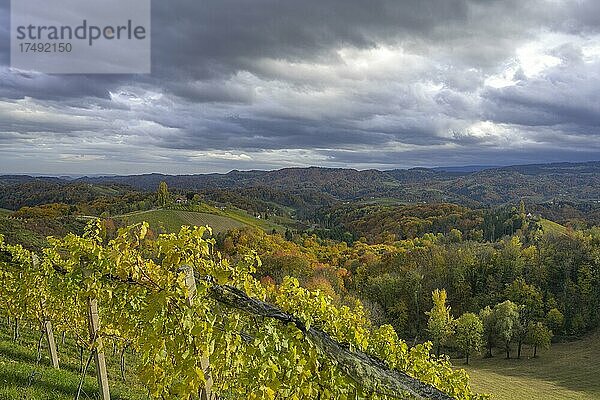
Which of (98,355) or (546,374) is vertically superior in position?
(98,355)

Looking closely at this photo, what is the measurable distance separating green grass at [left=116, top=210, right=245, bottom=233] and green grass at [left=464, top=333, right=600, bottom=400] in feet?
241

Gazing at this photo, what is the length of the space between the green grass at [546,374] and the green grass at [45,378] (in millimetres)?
28781

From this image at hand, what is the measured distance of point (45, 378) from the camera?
894 centimetres

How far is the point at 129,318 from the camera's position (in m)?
5.75

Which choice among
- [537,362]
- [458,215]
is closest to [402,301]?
[537,362]

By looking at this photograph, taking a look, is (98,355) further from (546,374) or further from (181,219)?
(181,219)

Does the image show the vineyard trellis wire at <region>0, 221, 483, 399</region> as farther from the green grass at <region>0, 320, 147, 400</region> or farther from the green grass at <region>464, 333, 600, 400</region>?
the green grass at <region>464, 333, 600, 400</region>

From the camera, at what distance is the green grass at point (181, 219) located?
4232 inches

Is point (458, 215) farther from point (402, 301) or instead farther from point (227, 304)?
point (227, 304)

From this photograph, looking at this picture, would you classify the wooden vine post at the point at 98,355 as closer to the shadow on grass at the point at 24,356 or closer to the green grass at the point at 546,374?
the shadow on grass at the point at 24,356

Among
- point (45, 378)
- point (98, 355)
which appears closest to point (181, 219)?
point (45, 378)

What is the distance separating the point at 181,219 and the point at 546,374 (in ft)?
299

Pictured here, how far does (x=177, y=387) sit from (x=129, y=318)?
1.84m

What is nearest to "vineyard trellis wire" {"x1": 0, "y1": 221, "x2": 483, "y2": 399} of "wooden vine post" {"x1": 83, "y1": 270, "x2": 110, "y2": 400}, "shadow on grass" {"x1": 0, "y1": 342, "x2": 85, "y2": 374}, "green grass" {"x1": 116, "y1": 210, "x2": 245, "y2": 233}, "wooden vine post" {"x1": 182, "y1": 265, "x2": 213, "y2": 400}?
"wooden vine post" {"x1": 182, "y1": 265, "x2": 213, "y2": 400}
